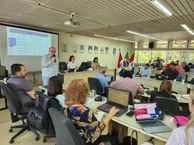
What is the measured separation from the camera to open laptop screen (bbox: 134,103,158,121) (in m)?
1.68

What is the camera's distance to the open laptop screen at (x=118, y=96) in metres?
2.00

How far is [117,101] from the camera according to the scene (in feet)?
6.91

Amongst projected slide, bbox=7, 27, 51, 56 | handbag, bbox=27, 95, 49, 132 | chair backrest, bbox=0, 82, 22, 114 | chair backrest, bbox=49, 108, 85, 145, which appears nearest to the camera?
chair backrest, bbox=49, 108, 85, 145

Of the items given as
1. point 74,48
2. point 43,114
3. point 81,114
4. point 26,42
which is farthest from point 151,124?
point 74,48

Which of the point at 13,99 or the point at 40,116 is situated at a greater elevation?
the point at 13,99

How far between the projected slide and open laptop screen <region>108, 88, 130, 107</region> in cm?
450

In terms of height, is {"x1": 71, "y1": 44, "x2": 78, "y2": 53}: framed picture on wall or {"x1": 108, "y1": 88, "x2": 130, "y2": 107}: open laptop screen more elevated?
{"x1": 71, "y1": 44, "x2": 78, "y2": 53}: framed picture on wall

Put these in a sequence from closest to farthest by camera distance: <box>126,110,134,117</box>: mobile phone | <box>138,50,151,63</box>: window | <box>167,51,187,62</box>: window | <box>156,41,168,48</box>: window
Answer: <box>126,110,134,117</box>: mobile phone → <box>167,51,187,62</box>: window → <box>156,41,168,48</box>: window → <box>138,50,151,63</box>: window

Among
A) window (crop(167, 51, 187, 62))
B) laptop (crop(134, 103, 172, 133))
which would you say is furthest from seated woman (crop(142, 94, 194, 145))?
window (crop(167, 51, 187, 62))

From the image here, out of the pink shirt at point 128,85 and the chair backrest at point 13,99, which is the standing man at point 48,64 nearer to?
the chair backrest at point 13,99

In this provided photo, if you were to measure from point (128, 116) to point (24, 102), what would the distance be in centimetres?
165

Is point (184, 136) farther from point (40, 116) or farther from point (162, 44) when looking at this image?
point (162, 44)

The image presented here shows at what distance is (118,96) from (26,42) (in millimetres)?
4669

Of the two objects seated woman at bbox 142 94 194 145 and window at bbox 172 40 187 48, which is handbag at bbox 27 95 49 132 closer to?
seated woman at bbox 142 94 194 145
